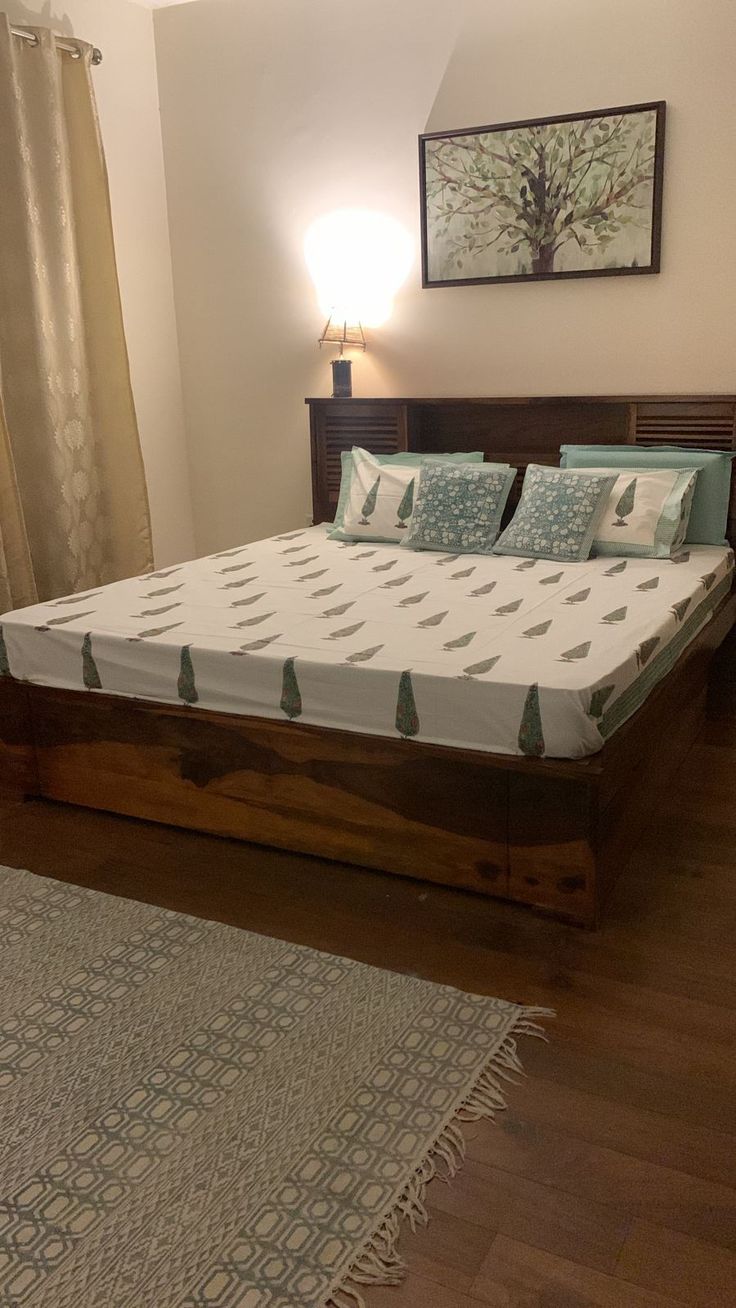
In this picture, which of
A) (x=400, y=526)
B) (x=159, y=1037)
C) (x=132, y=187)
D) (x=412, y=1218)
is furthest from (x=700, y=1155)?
(x=132, y=187)

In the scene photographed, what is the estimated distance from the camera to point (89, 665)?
268cm

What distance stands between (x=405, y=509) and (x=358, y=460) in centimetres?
36

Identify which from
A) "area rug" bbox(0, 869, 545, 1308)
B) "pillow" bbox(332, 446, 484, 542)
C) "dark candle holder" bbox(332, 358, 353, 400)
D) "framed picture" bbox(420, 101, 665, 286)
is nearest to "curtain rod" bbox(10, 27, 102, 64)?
"framed picture" bbox(420, 101, 665, 286)

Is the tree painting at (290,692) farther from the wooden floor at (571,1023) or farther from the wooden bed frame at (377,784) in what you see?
the wooden floor at (571,1023)

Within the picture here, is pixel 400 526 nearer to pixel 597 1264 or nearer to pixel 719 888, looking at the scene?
pixel 719 888

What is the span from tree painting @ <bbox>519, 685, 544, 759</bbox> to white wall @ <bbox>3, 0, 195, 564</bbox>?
9.71 feet

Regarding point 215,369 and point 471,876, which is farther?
point 215,369

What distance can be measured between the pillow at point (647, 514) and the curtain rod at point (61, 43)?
8.43 ft

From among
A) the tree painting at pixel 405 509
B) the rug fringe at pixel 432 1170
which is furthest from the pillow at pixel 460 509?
the rug fringe at pixel 432 1170

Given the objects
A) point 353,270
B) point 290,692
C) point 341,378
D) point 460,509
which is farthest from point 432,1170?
point 353,270

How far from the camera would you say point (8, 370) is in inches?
151

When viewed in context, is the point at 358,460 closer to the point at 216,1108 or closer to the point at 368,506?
the point at 368,506

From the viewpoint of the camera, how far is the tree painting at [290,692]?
240 cm

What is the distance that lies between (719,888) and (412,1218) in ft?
3.84
